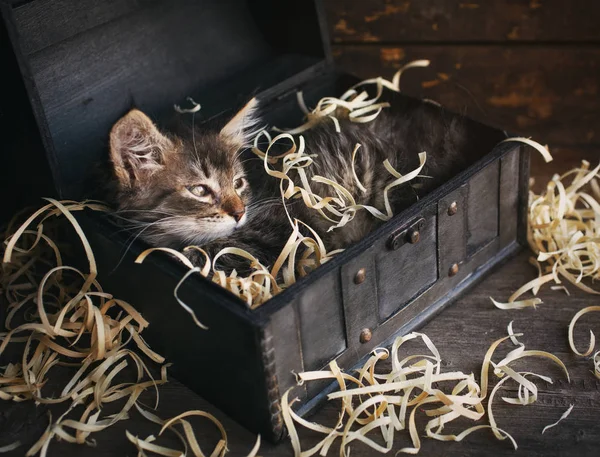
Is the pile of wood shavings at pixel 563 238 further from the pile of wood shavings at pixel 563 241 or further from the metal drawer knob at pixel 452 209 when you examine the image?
the metal drawer knob at pixel 452 209

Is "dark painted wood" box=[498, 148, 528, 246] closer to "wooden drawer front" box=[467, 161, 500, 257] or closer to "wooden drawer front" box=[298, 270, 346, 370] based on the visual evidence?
"wooden drawer front" box=[467, 161, 500, 257]

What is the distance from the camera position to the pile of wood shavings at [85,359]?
1.73 meters

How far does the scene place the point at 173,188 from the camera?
1866mm

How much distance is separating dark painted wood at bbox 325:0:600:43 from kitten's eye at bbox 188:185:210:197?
101cm

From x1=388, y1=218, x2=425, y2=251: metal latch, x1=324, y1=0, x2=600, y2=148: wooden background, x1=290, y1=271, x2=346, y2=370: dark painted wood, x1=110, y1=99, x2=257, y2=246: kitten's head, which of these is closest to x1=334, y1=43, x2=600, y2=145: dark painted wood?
x1=324, y1=0, x2=600, y2=148: wooden background

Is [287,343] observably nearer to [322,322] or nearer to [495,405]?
[322,322]

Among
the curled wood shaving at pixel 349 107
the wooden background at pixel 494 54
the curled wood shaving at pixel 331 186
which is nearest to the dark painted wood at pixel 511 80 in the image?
the wooden background at pixel 494 54

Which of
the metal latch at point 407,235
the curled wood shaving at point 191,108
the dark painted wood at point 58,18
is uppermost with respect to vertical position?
the dark painted wood at point 58,18

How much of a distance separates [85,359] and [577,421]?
1137mm

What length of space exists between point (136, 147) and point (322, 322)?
1.94 feet

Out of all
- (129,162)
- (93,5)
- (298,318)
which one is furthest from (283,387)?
(93,5)

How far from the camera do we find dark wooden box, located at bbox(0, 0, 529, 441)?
1633 mm

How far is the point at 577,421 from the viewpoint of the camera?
5.54ft

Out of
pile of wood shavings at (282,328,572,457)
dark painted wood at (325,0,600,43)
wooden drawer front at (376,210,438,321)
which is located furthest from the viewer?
dark painted wood at (325,0,600,43)
